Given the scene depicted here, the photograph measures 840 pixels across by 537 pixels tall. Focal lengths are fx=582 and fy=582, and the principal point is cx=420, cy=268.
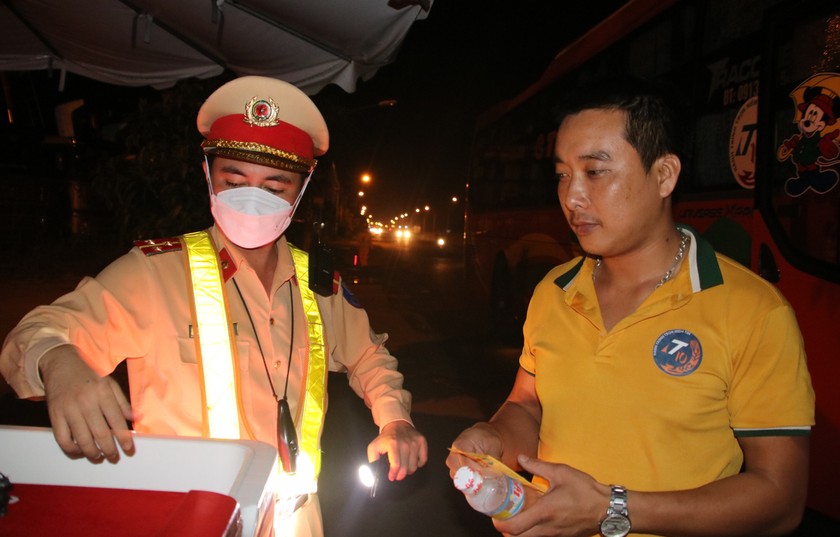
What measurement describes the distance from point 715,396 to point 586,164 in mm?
710

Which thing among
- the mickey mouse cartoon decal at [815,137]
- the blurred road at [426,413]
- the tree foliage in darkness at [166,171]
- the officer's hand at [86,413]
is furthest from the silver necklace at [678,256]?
the tree foliage in darkness at [166,171]

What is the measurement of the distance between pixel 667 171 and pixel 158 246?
5.20ft

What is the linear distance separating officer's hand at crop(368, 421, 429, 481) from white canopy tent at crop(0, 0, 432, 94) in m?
1.37

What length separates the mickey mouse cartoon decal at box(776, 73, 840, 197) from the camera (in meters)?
3.14

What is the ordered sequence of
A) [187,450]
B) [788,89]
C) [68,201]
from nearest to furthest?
[187,450], [788,89], [68,201]

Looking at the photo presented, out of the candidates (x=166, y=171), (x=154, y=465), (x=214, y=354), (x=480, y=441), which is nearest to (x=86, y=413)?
(x=154, y=465)

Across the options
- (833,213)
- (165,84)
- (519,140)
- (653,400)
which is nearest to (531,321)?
(653,400)

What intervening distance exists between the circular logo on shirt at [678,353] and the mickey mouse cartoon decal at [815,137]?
2.28m

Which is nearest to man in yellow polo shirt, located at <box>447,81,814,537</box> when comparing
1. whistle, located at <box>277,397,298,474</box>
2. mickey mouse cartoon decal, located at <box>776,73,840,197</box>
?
whistle, located at <box>277,397,298,474</box>

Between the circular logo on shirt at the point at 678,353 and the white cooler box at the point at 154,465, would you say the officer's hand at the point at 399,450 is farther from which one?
the circular logo on shirt at the point at 678,353

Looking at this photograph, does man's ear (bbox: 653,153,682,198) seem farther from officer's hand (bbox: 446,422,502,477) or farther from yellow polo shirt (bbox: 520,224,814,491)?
officer's hand (bbox: 446,422,502,477)

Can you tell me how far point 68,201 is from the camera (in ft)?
51.7

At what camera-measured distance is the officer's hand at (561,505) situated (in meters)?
1.33

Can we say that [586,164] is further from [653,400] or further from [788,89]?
[788,89]
